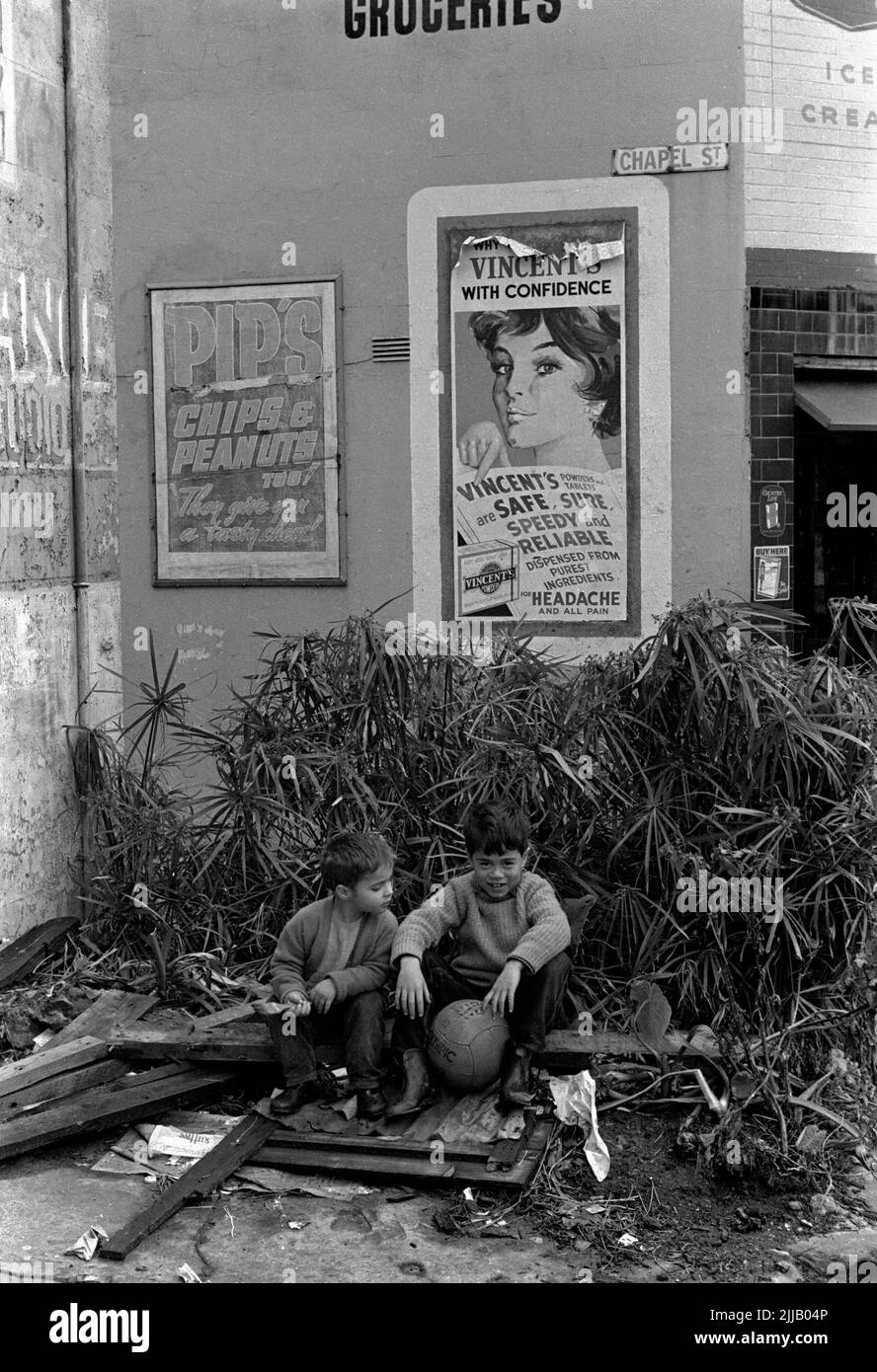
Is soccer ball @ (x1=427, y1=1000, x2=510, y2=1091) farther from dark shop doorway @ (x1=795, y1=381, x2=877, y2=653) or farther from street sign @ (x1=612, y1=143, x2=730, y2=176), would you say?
dark shop doorway @ (x1=795, y1=381, x2=877, y2=653)

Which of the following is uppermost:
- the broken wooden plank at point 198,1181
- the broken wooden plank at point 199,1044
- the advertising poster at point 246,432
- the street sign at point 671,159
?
the street sign at point 671,159

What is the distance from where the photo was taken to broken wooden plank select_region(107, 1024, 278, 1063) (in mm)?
5555

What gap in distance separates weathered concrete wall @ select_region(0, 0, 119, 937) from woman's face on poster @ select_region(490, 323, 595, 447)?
2389 mm

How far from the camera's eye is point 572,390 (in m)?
8.42

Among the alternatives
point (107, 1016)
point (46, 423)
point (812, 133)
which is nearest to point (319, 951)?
point (107, 1016)

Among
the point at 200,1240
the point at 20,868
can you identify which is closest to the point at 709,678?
the point at 200,1240

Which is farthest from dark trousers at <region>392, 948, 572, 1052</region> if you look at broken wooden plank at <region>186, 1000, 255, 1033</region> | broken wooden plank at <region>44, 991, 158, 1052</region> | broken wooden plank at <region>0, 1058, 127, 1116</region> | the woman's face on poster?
the woman's face on poster

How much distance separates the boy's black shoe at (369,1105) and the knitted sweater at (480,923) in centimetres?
48

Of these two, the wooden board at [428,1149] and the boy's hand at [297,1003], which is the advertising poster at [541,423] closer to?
the boy's hand at [297,1003]

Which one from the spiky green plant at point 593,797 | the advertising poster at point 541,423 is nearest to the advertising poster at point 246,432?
the advertising poster at point 541,423

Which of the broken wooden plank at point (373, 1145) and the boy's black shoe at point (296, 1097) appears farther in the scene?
the boy's black shoe at point (296, 1097)

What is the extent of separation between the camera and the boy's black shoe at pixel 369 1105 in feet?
17.1

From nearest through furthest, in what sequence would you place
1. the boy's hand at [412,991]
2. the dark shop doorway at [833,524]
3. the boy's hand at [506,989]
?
1. the boy's hand at [506,989]
2. the boy's hand at [412,991]
3. the dark shop doorway at [833,524]

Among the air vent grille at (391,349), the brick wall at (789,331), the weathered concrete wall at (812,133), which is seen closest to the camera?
the air vent grille at (391,349)
